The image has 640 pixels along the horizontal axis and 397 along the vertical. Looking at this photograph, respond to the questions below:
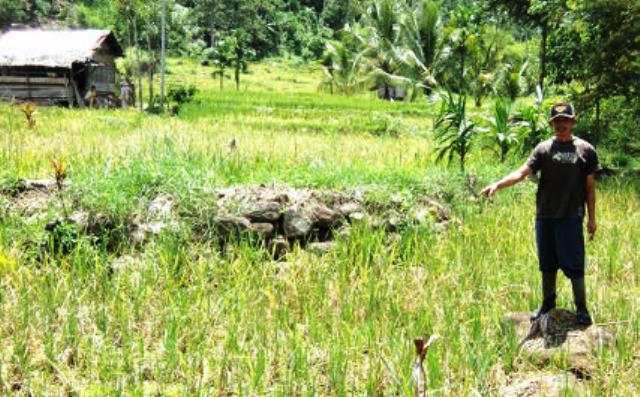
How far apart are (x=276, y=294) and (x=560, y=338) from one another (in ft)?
5.91

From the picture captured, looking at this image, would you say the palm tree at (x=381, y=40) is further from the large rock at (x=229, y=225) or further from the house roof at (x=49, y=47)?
the large rock at (x=229, y=225)

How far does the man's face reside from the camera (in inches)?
143

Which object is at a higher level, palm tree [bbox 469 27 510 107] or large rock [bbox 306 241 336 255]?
palm tree [bbox 469 27 510 107]

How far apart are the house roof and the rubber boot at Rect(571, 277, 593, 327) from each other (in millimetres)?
17992

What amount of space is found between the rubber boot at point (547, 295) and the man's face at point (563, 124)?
2.81 feet

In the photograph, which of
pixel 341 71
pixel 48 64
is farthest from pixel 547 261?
pixel 341 71

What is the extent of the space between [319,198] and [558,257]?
2506 millimetres

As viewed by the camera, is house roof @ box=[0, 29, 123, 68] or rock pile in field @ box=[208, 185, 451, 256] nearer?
rock pile in field @ box=[208, 185, 451, 256]

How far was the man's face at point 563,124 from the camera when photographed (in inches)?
143

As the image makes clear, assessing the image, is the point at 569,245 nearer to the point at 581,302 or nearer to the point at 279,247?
the point at 581,302

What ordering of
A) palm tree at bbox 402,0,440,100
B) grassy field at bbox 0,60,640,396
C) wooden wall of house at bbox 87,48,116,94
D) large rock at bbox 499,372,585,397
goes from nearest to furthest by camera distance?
large rock at bbox 499,372,585,397, grassy field at bbox 0,60,640,396, wooden wall of house at bbox 87,48,116,94, palm tree at bbox 402,0,440,100

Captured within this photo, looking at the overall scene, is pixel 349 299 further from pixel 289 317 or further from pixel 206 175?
pixel 206 175

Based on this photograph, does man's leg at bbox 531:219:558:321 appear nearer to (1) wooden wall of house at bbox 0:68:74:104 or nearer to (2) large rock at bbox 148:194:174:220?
(2) large rock at bbox 148:194:174:220

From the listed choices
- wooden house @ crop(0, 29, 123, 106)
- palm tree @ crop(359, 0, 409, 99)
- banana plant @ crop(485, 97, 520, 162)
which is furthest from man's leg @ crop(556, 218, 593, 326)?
palm tree @ crop(359, 0, 409, 99)
